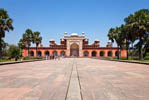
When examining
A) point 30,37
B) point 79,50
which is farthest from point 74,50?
point 30,37

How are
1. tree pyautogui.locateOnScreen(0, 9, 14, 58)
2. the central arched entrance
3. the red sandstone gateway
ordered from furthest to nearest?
the central arched entrance → the red sandstone gateway → tree pyautogui.locateOnScreen(0, 9, 14, 58)

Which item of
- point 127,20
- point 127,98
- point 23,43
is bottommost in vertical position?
point 127,98

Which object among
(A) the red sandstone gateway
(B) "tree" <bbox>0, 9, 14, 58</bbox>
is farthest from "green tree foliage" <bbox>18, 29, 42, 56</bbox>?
(A) the red sandstone gateway

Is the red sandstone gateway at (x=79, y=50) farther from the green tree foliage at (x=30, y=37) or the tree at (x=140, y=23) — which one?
the tree at (x=140, y=23)

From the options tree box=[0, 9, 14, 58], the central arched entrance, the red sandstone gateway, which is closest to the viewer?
tree box=[0, 9, 14, 58]

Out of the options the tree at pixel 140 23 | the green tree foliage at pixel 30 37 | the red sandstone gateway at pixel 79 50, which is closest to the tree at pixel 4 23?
the green tree foliage at pixel 30 37

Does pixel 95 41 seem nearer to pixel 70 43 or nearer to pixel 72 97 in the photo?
pixel 70 43

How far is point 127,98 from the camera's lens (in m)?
3.23

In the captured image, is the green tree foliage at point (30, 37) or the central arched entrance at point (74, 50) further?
the central arched entrance at point (74, 50)

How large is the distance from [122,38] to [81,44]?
113 feet

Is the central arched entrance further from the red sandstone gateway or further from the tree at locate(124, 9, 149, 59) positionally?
the tree at locate(124, 9, 149, 59)

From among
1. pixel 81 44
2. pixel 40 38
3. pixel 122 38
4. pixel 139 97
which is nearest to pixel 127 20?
pixel 122 38

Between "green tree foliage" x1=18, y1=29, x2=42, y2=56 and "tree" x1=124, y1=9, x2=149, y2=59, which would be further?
"green tree foliage" x1=18, y1=29, x2=42, y2=56

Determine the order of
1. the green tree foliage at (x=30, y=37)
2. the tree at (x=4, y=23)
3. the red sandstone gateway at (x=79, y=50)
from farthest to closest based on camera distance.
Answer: the red sandstone gateway at (x=79, y=50)
the green tree foliage at (x=30, y=37)
the tree at (x=4, y=23)
